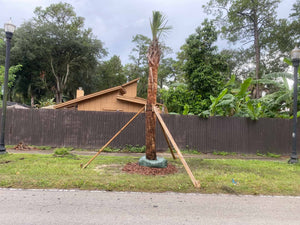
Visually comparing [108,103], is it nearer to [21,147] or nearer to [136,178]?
[21,147]

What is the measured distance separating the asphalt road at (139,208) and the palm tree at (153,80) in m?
2.24

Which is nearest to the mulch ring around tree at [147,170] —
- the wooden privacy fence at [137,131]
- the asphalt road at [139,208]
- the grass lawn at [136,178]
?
the grass lawn at [136,178]

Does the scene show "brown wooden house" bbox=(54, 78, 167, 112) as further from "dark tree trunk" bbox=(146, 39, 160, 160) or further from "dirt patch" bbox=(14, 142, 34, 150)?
"dark tree trunk" bbox=(146, 39, 160, 160)

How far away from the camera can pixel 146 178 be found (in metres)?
5.55

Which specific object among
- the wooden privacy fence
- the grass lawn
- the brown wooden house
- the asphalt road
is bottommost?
the asphalt road

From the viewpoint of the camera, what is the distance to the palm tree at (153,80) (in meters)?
6.71

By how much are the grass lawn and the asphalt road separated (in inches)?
11.9

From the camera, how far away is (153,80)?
→ 6.89m

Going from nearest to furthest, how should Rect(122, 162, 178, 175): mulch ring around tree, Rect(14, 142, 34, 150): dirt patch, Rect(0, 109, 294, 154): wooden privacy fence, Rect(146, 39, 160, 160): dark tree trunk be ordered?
Rect(122, 162, 178, 175): mulch ring around tree
Rect(146, 39, 160, 160): dark tree trunk
Rect(14, 142, 34, 150): dirt patch
Rect(0, 109, 294, 154): wooden privacy fence

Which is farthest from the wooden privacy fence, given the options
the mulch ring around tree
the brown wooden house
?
the mulch ring around tree

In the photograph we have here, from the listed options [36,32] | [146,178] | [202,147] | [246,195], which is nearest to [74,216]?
[146,178]

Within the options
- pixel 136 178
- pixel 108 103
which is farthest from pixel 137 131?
pixel 136 178

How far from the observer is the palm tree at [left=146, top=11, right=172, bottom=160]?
22.0ft

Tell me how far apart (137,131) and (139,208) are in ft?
22.1
